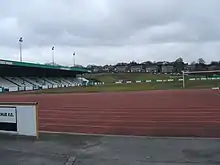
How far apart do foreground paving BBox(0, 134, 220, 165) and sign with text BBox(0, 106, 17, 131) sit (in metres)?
0.31

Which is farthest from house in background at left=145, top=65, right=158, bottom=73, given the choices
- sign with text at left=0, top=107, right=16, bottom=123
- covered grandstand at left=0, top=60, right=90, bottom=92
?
sign with text at left=0, top=107, right=16, bottom=123

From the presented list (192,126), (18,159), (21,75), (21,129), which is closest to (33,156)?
(18,159)

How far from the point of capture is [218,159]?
689cm

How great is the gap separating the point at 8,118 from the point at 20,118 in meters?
0.49

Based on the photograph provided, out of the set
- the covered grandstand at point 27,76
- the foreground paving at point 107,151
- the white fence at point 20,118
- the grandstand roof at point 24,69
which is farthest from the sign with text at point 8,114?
the grandstand roof at point 24,69

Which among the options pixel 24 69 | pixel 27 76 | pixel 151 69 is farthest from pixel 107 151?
pixel 151 69

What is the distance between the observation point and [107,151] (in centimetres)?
784

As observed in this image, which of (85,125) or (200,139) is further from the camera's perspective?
(85,125)

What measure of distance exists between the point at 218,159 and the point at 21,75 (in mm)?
65671

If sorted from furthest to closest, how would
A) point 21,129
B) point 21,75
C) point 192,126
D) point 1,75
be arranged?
1. point 21,75
2. point 1,75
3. point 192,126
4. point 21,129

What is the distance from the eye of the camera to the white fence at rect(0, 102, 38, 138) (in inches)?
371

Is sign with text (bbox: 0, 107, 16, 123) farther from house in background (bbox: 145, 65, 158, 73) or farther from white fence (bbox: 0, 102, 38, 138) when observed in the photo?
house in background (bbox: 145, 65, 158, 73)

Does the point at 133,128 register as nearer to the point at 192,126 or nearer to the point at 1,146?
the point at 192,126

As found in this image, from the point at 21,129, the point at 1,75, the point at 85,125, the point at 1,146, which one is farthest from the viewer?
the point at 1,75
